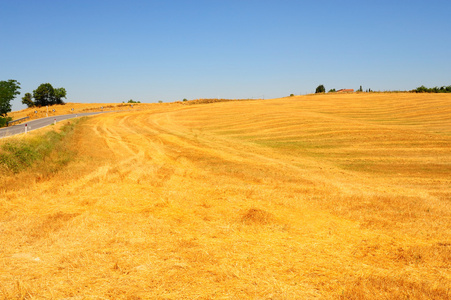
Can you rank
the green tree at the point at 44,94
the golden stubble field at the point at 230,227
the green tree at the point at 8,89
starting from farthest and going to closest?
1. the green tree at the point at 44,94
2. the green tree at the point at 8,89
3. the golden stubble field at the point at 230,227

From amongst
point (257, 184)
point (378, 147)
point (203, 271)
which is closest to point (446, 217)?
point (257, 184)

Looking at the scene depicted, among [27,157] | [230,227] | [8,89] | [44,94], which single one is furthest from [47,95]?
[230,227]

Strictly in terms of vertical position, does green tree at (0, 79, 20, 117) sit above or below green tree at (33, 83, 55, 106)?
below

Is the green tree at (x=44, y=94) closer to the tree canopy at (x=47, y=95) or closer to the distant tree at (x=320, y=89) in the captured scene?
the tree canopy at (x=47, y=95)

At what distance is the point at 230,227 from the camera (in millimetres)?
7477

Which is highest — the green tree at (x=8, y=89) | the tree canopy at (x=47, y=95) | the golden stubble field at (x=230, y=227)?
the tree canopy at (x=47, y=95)

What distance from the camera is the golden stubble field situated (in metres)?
5.11

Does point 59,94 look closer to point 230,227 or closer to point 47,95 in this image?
point 47,95

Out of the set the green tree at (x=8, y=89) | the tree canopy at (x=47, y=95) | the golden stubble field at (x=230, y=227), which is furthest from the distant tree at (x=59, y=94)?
the golden stubble field at (x=230, y=227)

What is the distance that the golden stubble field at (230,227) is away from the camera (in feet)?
16.8

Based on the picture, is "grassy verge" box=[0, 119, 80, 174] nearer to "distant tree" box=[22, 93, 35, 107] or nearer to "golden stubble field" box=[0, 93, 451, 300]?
"golden stubble field" box=[0, 93, 451, 300]

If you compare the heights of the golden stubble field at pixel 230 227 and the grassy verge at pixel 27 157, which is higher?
the grassy verge at pixel 27 157

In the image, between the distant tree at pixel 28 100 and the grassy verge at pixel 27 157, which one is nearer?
the grassy verge at pixel 27 157

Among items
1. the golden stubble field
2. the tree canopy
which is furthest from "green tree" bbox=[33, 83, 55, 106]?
the golden stubble field
